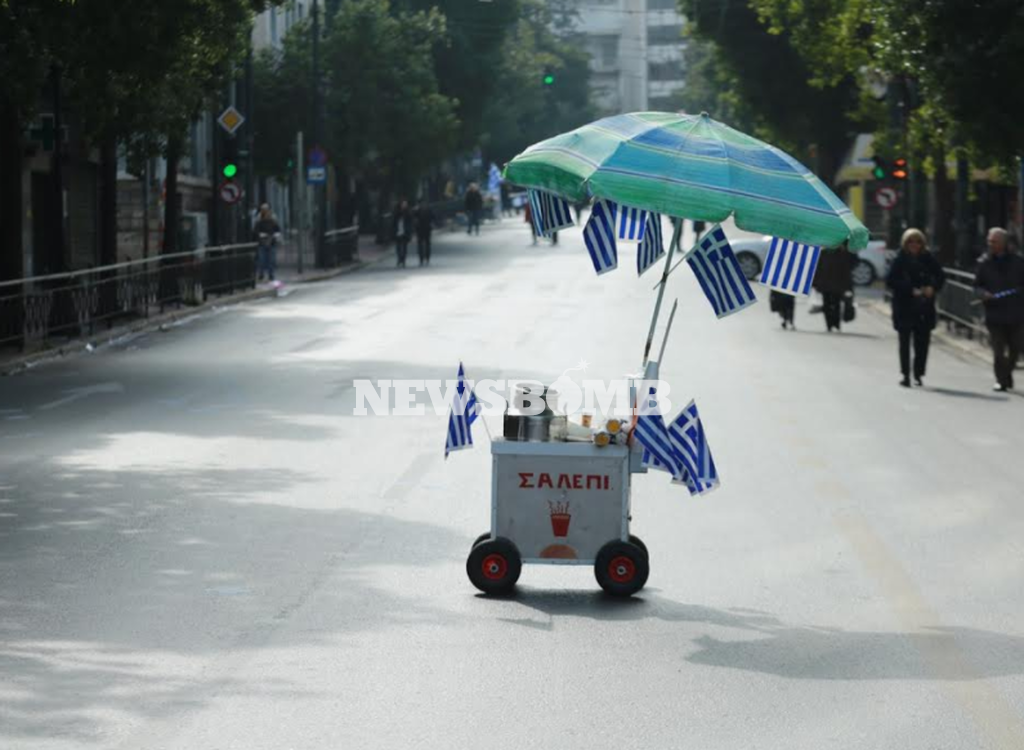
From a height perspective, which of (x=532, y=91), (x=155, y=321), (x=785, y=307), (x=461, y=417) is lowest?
(x=155, y=321)

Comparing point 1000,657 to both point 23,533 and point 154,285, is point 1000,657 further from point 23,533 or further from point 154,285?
point 154,285

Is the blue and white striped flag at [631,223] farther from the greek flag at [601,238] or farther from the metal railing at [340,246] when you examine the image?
the metal railing at [340,246]

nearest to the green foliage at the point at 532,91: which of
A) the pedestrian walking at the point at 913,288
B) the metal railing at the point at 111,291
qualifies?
the metal railing at the point at 111,291

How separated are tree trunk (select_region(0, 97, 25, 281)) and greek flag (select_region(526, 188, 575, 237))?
62.0ft

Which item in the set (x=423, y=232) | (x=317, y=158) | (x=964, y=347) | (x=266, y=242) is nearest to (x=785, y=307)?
(x=964, y=347)

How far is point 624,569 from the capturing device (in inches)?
400

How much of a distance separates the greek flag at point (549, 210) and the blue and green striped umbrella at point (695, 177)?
2.72 ft

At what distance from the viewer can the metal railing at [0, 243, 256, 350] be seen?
27.4 meters

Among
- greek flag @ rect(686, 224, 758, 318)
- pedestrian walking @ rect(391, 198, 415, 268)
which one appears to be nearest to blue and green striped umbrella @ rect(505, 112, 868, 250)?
greek flag @ rect(686, 224, 758, 318)

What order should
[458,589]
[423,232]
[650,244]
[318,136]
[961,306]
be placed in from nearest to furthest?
[458,589]
[650,244]
[961,306]
[318,136]
[423,232]

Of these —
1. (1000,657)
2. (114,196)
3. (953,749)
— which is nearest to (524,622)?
(1000,657)

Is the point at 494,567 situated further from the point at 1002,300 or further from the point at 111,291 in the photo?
the point at 111,291

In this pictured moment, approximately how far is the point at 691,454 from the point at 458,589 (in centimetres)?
133

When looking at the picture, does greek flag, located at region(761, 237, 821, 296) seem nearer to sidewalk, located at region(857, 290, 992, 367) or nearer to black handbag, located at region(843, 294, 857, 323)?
sidewalk, located at region(857, 290, 992, 367)
